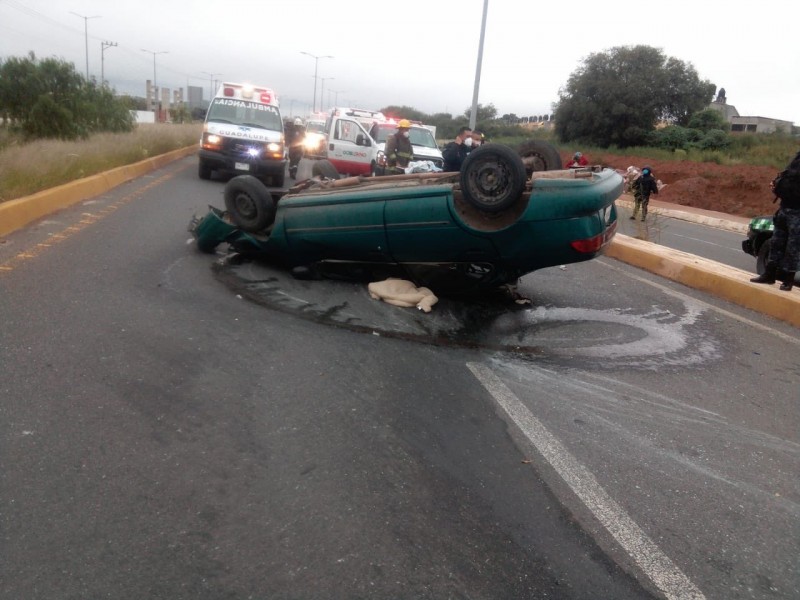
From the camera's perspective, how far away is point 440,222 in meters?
5.80

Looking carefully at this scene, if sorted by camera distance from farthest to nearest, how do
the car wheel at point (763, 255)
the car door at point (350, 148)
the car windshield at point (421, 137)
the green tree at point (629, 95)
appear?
1. the green tree at point (629, 95)
2. the car windshield at point (421, 137)
3. the car door at point (350, 148)
4. the car wheel at point (763, 255)

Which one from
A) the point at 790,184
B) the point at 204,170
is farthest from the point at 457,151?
the point at 204,170

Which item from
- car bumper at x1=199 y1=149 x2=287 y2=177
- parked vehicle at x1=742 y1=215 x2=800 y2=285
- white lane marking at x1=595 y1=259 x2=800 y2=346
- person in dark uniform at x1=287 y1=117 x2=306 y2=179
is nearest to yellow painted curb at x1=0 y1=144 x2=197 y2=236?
car bumper at x1=199 y1=149 x2=287 y2=177

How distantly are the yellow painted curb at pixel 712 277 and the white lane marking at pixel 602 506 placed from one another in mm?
2620

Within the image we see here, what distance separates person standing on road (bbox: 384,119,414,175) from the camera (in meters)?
12.4

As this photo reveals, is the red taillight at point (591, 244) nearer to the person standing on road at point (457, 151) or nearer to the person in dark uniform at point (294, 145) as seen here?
the person standing on road at point (457, 151)

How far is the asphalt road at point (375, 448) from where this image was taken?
8.90 ft

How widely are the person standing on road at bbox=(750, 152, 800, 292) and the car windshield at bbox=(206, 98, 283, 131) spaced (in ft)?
41.7

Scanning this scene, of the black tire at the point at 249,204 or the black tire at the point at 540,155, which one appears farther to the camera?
the black tire at the point at 249,204

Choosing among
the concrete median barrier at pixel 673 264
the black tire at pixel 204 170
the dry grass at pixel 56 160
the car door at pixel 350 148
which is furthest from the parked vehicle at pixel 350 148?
the concrete median barrier at pixel 673 264

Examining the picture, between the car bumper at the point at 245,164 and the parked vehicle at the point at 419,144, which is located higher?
the parked vehicle at the point at 419,144

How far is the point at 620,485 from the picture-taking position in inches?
137

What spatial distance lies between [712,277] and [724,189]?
1038 inches

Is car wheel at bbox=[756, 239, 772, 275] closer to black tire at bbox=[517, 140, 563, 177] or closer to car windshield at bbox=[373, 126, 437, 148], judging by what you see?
black tire at bbox=[517, 140, 563, 177]
